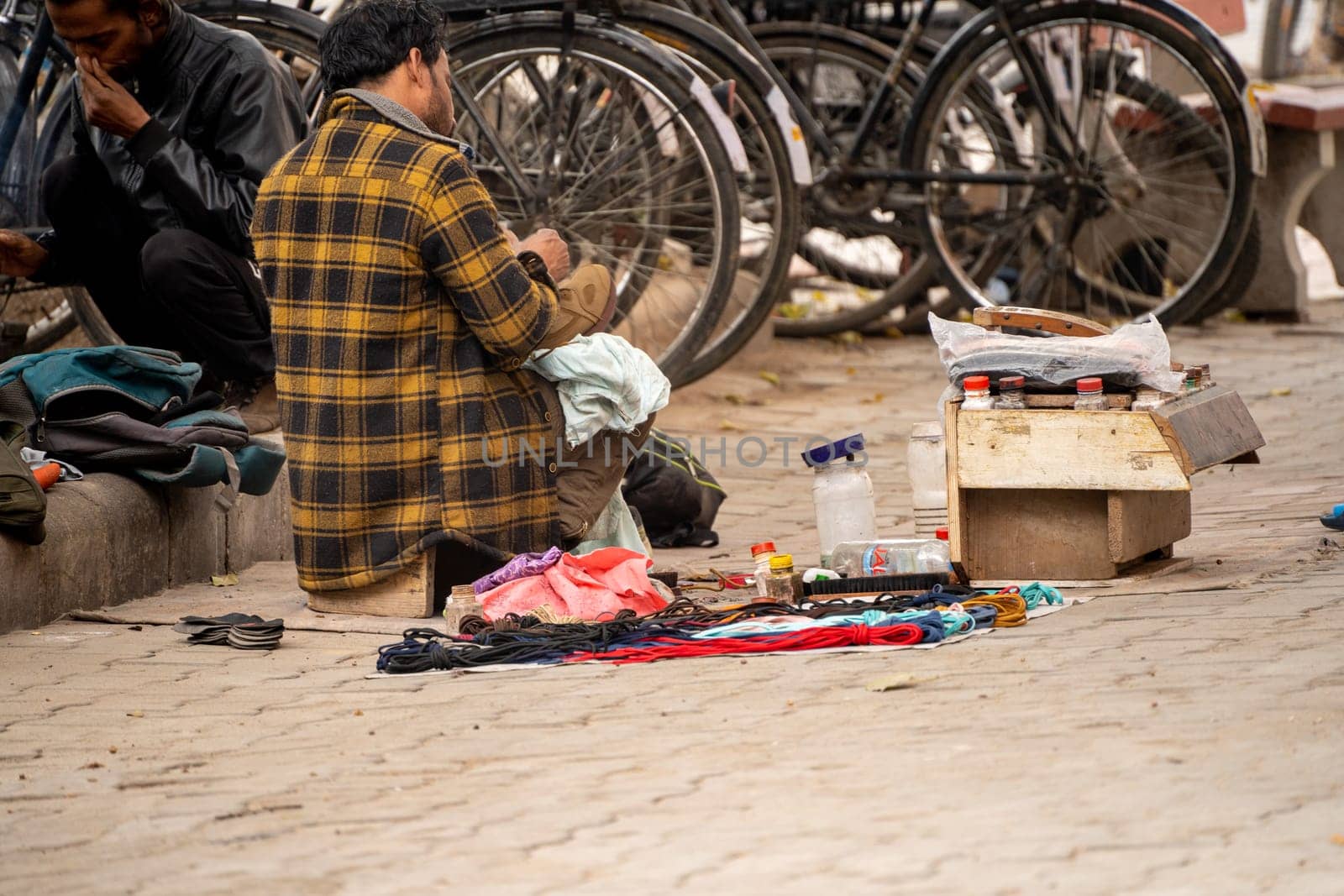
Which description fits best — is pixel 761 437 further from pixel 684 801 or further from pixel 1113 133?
pixel 684 801

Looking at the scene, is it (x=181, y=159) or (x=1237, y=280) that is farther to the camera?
(x=1237, y=280)

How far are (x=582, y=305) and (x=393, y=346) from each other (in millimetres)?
456

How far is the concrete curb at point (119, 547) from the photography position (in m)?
4.06

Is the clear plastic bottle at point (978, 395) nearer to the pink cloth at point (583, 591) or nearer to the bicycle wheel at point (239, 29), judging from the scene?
the pink cloth at point (583, 591)

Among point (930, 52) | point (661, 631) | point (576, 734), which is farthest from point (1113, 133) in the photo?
point (576, 734)

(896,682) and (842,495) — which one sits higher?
(842,495)

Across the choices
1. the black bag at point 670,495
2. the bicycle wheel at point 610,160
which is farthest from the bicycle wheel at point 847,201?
the black bag at point 670,495

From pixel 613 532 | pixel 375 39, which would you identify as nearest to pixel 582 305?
pixel 613 532

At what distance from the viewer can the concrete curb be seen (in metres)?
4.06

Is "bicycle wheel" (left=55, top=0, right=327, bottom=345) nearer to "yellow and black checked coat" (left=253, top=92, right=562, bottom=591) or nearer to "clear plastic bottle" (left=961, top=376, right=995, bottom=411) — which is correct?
→ "yellow and black checked coat" (left=253, top=92, right=562, bottom=591)

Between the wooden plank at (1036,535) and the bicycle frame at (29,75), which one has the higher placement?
the bicycle frame at (29,75)

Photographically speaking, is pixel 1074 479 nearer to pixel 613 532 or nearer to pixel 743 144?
pixel 613 532

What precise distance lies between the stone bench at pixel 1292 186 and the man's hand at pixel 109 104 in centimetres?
591

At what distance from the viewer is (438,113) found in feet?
13.5
